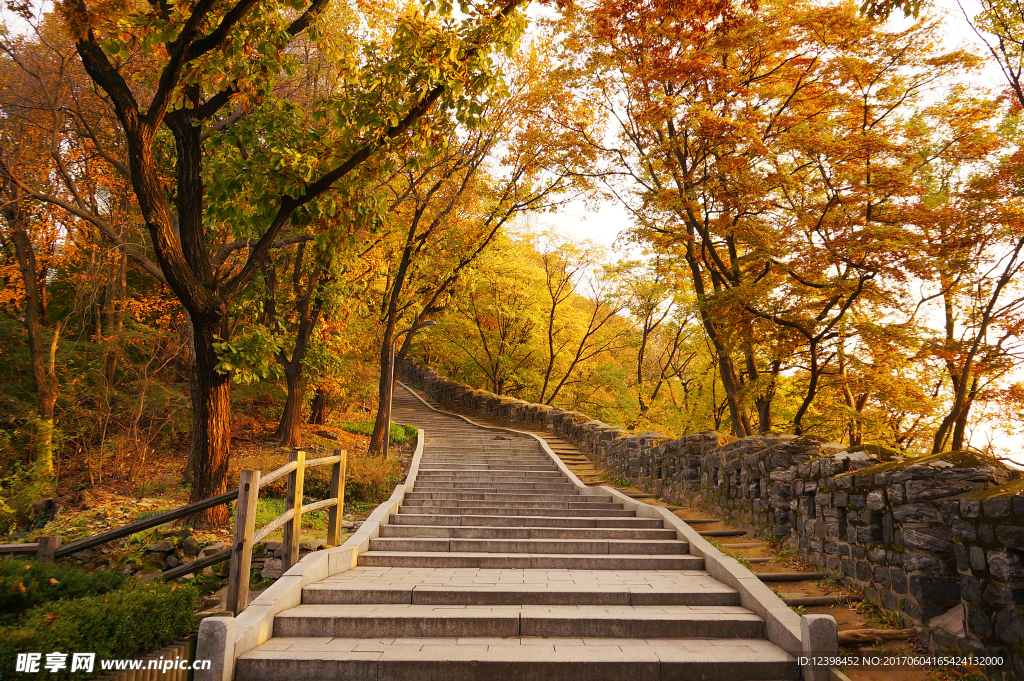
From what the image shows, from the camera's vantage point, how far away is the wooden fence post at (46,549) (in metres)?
5.12

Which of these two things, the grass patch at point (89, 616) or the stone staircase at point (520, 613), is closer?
the grass patch at point (89, 616)

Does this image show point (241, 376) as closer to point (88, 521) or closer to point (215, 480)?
point (215, 480)

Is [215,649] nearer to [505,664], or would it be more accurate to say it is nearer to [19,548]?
[505,664]

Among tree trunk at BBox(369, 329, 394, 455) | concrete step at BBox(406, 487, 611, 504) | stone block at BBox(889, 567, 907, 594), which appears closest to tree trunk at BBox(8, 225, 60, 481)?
concrete step at BBox(406, 487, 611, 504)

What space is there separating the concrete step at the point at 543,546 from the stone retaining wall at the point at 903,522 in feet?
5.51

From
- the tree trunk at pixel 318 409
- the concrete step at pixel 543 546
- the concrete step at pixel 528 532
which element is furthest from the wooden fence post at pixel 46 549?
the tree trunk at pixel 318 409

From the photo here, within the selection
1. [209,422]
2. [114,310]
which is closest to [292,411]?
[114,310]

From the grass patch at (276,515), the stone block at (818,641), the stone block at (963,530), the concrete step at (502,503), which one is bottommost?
the grass patch at (276,515)

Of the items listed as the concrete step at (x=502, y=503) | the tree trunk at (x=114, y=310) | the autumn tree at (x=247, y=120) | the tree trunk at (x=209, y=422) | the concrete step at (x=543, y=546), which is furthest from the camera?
the tree trunk at (x=114, y=310)

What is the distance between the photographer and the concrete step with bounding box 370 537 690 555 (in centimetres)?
763

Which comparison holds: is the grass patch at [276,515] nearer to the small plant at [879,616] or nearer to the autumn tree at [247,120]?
the autumn tree at [247,120]

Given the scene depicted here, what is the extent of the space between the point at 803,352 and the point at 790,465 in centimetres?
539

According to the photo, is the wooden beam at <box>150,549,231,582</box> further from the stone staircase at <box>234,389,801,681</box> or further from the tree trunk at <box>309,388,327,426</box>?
the tree trunk at <box>309,388,327,426</box>

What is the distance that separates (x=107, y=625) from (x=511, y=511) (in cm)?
684
